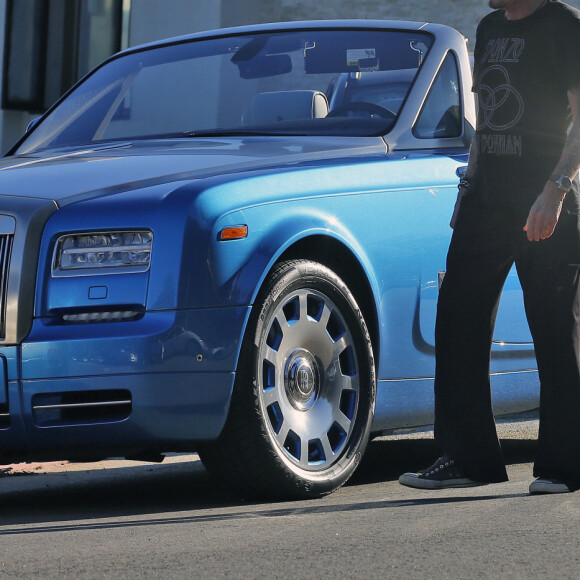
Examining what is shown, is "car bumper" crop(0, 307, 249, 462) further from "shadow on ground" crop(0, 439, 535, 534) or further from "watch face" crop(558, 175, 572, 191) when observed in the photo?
"watch face" crop(558, 175, 572, 191)

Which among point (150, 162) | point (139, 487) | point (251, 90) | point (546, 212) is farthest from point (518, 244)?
point (139, 487)

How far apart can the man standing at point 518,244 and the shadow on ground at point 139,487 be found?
81cm

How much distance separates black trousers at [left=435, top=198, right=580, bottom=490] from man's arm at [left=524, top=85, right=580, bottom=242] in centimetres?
14

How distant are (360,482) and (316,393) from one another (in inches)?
30.8

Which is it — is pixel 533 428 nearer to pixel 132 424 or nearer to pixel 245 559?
pixel 132 424

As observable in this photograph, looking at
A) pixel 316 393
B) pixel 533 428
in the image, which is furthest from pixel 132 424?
pixel 533 428

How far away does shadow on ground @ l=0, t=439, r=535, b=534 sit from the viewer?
505 centimetres

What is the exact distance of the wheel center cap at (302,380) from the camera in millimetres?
5000

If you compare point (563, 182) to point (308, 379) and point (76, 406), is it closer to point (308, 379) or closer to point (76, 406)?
point (308, 379)

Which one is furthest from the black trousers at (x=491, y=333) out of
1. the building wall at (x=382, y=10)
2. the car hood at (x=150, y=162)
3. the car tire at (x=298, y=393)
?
the building wall at (x=382, y=10)

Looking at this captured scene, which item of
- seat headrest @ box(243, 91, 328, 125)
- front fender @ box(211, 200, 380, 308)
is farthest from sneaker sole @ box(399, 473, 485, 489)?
seat headrest @ box(243, 91, 328, 125)

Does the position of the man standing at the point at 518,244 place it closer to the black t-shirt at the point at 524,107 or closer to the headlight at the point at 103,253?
the black t-shirt at the point at 524,107

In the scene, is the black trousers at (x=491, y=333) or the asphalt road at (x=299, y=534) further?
the black trousers at (x=491, y=333)

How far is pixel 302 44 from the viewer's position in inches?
250
